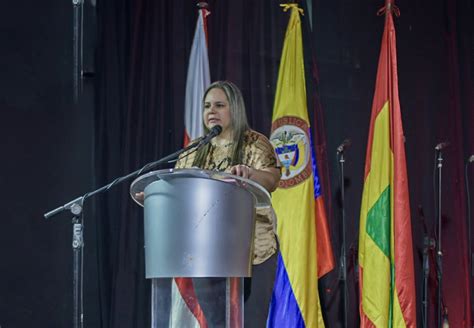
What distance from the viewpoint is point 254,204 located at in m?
1.96

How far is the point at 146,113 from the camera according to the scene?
418 cm

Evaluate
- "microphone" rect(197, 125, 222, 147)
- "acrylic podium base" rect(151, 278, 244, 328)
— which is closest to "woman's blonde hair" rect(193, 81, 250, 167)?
"microphone" rect(197, 125, 222, 147)

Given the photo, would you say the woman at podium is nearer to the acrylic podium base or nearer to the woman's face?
the woman's face

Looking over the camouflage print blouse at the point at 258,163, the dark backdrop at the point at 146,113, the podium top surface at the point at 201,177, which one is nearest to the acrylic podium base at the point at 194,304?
the podium top surface at the point at 201,177

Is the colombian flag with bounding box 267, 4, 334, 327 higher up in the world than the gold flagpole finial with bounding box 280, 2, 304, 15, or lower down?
lower down

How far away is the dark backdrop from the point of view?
13.0 feet

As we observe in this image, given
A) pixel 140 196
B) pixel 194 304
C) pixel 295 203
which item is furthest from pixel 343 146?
pixel 194 304

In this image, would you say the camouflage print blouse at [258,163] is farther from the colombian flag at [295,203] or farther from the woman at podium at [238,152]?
the colombian flag at [295,203]

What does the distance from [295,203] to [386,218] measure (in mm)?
530

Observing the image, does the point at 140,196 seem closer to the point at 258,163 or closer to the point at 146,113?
the point at 258,163

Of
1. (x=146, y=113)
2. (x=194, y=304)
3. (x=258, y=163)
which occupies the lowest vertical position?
(x=194, y=304)

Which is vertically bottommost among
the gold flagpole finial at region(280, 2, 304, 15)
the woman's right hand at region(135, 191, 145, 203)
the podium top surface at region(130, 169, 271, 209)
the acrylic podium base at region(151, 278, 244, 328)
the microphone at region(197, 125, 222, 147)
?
the acrylic podium base at region(151, 278, 244, 328)

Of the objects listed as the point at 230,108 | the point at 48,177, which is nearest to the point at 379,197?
the point at 230,108

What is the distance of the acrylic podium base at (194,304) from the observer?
1.72m
